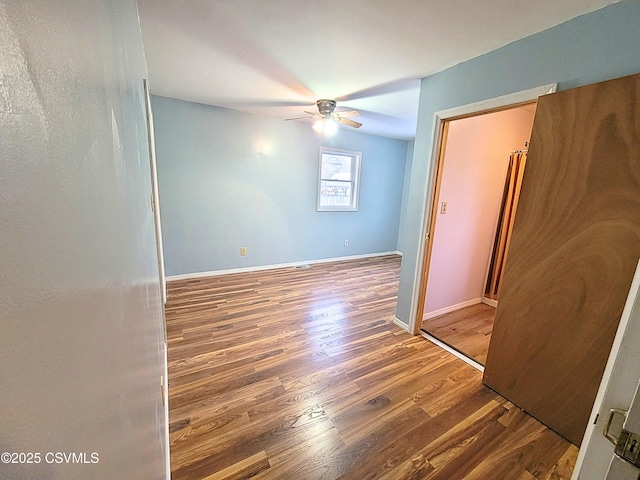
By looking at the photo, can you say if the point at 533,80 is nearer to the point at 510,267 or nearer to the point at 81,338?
the point at 510,267

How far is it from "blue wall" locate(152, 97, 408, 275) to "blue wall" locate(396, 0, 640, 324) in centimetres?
228

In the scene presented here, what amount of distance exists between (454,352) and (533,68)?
216 centimetres

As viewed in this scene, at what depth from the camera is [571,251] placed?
4.64 feet

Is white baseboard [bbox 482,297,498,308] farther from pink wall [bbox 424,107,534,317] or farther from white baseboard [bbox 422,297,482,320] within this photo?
pink wall [bbox 424,107,534,317]

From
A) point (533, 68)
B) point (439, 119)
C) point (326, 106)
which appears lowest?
point (439, 119)

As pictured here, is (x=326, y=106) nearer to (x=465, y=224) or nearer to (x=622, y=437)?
(x=465, y=224)

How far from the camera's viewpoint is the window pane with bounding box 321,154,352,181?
4.54 meters

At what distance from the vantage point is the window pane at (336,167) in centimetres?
454

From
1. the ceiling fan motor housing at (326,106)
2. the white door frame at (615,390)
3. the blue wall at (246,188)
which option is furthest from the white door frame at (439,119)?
the blue wall at (246,188)

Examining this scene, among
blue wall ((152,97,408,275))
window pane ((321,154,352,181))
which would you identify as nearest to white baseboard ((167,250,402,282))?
blue wall ((152,97,408,275))

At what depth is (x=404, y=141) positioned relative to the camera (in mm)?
5238

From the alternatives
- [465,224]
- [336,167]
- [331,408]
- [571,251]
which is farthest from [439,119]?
[336,167]

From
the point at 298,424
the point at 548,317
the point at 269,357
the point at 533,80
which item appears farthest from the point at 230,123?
the point at 548,317

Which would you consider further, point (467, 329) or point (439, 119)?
A: point (467, 329)
